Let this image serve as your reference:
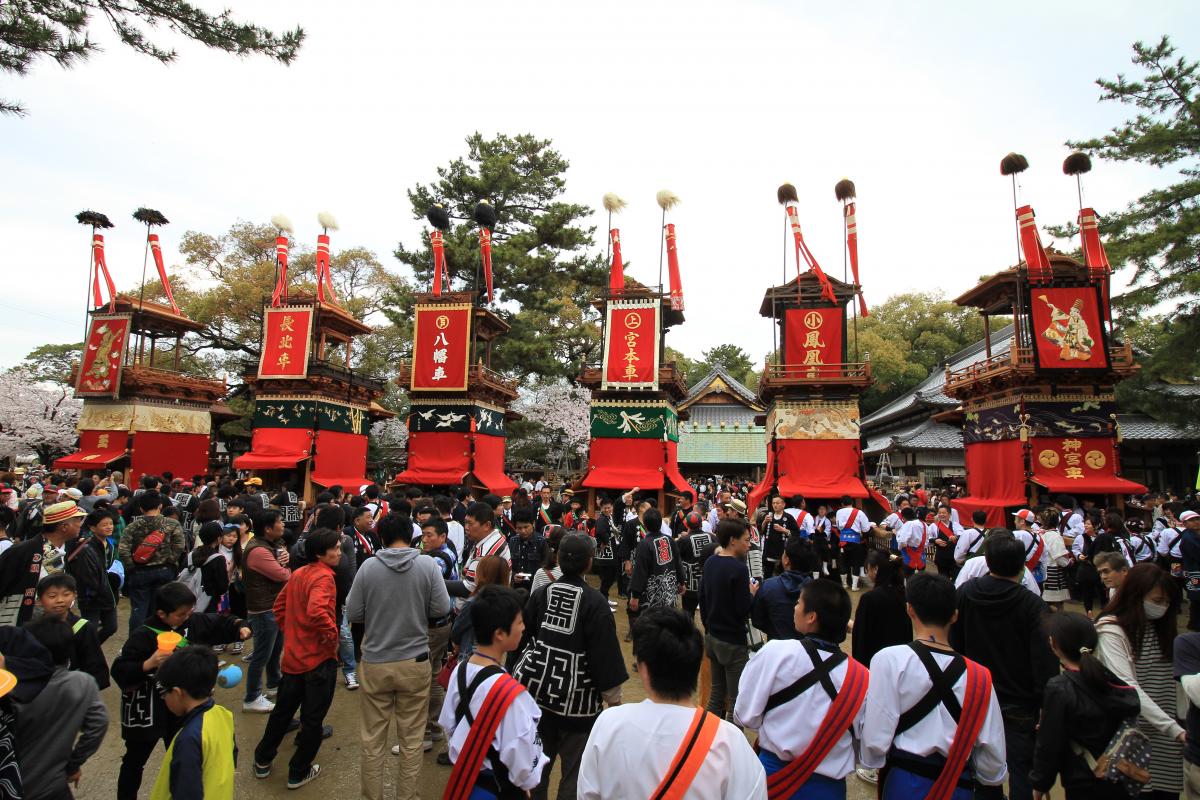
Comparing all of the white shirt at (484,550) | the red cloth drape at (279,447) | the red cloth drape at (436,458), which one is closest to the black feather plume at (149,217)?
the red cloth drape at (279,447)

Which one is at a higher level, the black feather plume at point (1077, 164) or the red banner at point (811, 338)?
the black feather plume at point (1077, 164)

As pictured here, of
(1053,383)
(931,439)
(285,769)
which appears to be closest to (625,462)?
(1053,383)

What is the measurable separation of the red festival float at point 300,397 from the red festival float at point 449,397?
8.04 ft

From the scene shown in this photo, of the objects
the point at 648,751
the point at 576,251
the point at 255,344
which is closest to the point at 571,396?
the point at 576,251

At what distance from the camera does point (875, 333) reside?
123 feet

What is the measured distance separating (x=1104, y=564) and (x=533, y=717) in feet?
13.7

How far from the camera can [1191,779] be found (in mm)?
2697

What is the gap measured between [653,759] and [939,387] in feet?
101

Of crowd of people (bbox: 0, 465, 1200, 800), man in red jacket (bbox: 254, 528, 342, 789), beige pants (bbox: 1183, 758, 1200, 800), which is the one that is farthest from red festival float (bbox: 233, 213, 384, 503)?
beige pants (bbox: 1183, 758, 1200, 800)

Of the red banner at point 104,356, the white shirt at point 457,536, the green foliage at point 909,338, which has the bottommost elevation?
the white shirt at point 457,536

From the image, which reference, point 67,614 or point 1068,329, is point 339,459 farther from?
point 1068,329

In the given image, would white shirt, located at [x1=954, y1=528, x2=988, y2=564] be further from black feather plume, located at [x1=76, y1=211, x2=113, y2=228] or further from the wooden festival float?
black feather plume, located at [x1=76, y1=211, x2=113, y2=228]

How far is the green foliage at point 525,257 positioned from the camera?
24.9 m

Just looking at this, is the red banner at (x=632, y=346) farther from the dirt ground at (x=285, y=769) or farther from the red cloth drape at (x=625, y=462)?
the dirt ground at (x=285, y=769)
